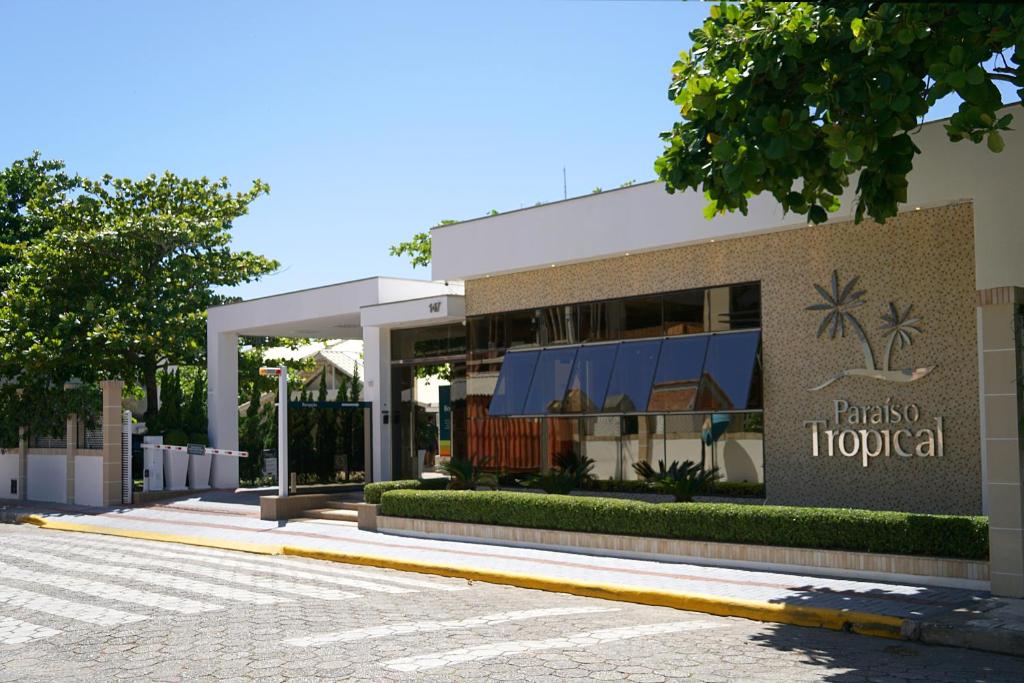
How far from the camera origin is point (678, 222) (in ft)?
57.6

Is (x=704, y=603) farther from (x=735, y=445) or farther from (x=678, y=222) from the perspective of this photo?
(x=678, y=222)

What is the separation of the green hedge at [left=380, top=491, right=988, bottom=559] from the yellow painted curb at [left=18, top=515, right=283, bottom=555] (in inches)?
106

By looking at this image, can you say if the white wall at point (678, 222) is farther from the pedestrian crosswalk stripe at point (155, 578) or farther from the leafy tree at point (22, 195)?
the leafy tree at point (22, 195)

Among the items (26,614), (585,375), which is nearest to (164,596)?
(26,614)

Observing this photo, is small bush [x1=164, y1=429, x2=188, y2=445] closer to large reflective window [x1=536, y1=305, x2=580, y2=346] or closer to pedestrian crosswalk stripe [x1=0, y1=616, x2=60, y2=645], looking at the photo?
large reflective window [x1=536, y1=305, x2=580, y2=346]

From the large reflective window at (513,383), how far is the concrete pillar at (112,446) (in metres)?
11.4

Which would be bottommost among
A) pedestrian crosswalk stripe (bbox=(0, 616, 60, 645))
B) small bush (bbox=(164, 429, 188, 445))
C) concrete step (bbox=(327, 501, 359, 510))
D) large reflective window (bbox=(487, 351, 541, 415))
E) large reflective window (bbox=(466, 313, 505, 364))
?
pedestrian crosswalk stripe (bbox=(0, 616, 60, 645))

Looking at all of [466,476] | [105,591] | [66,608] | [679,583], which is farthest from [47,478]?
[679,583]

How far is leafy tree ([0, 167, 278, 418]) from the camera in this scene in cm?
2886

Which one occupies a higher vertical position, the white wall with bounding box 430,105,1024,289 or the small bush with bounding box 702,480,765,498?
the white wall with bounding box 430,105,1024,289

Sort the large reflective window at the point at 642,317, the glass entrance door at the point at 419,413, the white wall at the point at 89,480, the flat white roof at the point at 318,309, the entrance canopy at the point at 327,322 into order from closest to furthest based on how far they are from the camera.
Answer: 1. the large reflective window at the point at 642,317
2. the entrance canopy at the point at 327,322
3. the glass entrance door at the point at 419,413
4. the flat white roof at the point at 318,309
5. the white wall at the point at 89,480

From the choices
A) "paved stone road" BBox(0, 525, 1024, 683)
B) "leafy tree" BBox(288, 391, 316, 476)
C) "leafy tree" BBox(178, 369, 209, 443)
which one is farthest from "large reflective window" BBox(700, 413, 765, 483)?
"leafy tree" BBox(178, 369, 209, 443)

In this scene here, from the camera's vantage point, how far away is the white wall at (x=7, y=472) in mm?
32000

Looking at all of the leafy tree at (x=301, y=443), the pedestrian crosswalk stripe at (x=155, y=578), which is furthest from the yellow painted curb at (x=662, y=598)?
the leafy tree at (x=301, y=443)
